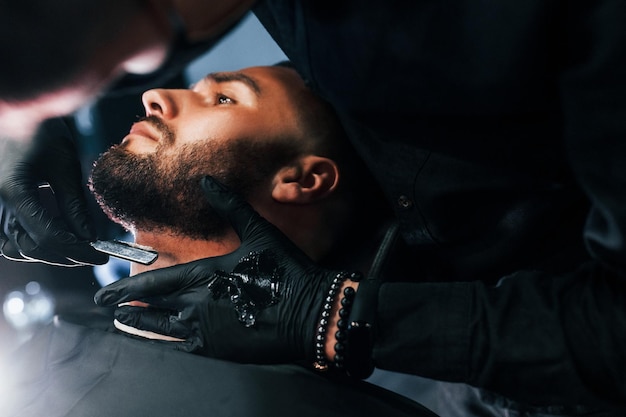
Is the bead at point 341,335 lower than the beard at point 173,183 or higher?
lower

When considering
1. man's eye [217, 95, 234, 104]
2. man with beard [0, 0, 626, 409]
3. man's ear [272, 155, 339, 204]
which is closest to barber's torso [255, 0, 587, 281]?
man with beard [0, 0, 626, 409]

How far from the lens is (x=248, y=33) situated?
1.37 m

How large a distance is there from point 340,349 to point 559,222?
0.48 metres

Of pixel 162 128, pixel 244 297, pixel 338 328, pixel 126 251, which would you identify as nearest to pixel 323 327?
pixel 338 328

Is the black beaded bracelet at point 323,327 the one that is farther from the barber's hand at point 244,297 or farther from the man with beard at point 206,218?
the man with beard at point 206,218

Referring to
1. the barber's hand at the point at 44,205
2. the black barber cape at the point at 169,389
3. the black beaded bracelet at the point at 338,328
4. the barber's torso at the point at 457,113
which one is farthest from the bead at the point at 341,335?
the barber's hand at the point at 44,205

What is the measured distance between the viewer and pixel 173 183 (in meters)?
1.21

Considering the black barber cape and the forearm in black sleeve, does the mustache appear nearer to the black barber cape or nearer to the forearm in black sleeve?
the black barber cape

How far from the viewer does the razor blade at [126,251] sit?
1129 millimetres

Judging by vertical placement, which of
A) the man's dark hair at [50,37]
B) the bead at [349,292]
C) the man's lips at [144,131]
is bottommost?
the bead at [349,292]

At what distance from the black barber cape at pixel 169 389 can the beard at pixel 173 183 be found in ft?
0.80

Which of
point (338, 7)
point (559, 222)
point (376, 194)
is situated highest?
point (338, 7)

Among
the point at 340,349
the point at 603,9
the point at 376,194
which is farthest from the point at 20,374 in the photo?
the point at 603,9

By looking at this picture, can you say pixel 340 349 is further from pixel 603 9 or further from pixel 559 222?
pixel 603 9
